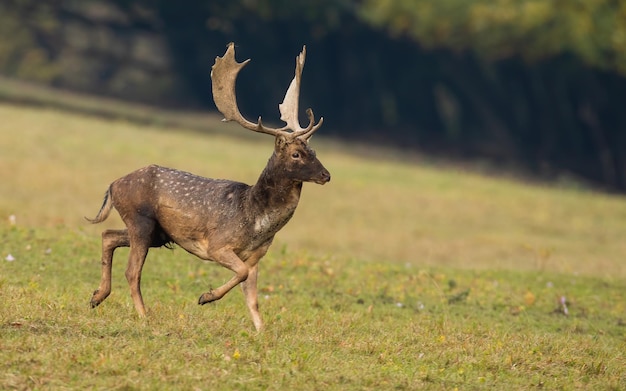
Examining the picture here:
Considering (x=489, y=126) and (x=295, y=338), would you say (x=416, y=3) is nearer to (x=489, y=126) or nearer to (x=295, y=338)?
(x=489, y=126)

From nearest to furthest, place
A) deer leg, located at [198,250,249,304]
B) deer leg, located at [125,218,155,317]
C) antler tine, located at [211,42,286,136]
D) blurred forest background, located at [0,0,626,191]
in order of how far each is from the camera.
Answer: deer leg, located at [198,250,249,304], deer leg, located at [125,218,155,317], antler tine, located at [211,42,286,136], blurred forest background, located at [0,0,626,191]

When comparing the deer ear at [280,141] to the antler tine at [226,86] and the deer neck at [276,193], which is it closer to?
the deer neck at [276,193]

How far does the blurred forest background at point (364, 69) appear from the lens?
4884 cm

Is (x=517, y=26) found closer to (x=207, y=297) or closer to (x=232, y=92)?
(x=232, y=92)

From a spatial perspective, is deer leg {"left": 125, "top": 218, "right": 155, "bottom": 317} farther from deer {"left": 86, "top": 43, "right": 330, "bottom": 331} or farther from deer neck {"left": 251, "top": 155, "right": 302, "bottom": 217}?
deer neck {"left": 251, "top": 155, "right": 302, "bottom": 217}

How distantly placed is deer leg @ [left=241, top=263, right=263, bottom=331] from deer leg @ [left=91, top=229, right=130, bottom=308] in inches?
54.4

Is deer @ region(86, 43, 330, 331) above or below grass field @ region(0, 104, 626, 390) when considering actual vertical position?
above

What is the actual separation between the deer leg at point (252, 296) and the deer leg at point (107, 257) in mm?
1381

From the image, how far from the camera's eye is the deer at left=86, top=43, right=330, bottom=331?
11.2 meters

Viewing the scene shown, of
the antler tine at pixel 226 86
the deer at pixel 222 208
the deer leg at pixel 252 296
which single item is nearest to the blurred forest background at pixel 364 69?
the antler tine at pixel 226 86

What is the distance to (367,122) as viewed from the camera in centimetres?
5725

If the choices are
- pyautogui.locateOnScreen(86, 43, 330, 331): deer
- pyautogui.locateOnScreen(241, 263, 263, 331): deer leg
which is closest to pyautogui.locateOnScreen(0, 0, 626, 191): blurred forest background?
pyautogui.locateOnScreen(86, 43, 330, 331): deer

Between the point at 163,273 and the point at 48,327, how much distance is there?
A: 496cm

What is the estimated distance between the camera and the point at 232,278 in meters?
11.0
